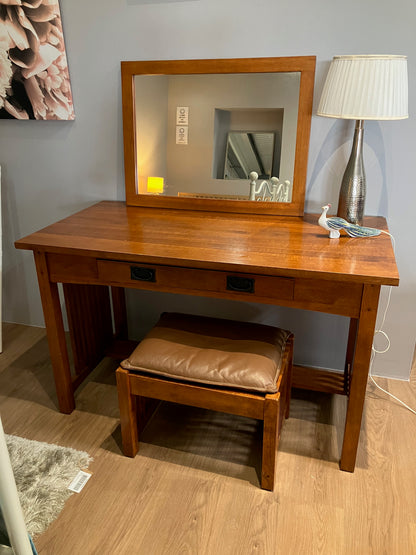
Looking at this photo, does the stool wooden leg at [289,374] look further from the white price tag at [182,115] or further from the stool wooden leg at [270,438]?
the white price tag at [182,115]

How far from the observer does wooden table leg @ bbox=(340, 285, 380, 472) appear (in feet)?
4.13

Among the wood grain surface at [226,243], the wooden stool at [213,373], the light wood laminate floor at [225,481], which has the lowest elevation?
the light wood laminate floor at [225,481]

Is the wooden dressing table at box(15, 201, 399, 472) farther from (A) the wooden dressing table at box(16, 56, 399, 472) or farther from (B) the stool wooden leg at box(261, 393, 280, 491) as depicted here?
(B) the stool wooden leg at box(261, 393, 280, 491)

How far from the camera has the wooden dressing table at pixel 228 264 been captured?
1.28 metres

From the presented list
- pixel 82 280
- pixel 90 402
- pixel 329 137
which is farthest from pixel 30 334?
pixel 329 137

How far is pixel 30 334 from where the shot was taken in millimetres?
2318

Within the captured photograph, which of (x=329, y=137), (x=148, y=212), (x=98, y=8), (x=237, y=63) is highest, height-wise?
(x=98, y=8)

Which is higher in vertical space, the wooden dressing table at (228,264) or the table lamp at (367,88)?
the table lamp at (367,88)

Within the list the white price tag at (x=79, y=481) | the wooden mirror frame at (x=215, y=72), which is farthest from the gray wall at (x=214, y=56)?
the white price tag at (x=79, y=481)

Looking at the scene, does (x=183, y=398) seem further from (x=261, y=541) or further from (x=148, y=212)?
(x=148, y=212)

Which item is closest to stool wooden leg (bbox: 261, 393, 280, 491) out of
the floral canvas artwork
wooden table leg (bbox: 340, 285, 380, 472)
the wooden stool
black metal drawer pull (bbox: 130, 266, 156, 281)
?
the wooden stool

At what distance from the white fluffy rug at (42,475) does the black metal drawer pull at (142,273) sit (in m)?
0.66

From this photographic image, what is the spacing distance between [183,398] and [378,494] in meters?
0.68

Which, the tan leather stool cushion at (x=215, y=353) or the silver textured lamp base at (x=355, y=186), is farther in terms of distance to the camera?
the silver textured lamp base at (x=355, y=186)
